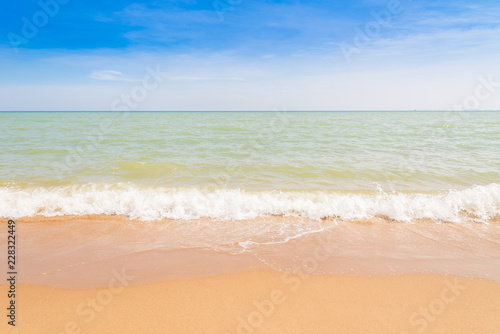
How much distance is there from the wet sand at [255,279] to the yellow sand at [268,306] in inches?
0.5

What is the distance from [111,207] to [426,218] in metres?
7.53

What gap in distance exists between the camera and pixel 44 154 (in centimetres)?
1259

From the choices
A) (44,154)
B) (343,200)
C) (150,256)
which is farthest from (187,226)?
(44,154)

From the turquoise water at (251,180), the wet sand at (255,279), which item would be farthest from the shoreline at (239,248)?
the turquoise water at (251,180)

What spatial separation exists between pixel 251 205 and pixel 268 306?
3.53m

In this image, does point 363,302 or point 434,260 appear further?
point 434,260

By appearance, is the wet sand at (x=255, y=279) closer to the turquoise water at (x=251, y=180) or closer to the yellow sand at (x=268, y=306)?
the yellow sand at (x=268, y=306)

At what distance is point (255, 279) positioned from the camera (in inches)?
150

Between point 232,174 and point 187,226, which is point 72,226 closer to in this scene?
point 187,226

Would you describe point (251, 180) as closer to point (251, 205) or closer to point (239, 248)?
point (251, 205)

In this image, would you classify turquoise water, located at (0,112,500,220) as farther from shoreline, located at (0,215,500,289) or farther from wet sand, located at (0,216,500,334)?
wet sand, located at (0,216,500,334)

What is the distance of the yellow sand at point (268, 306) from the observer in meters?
2.98
